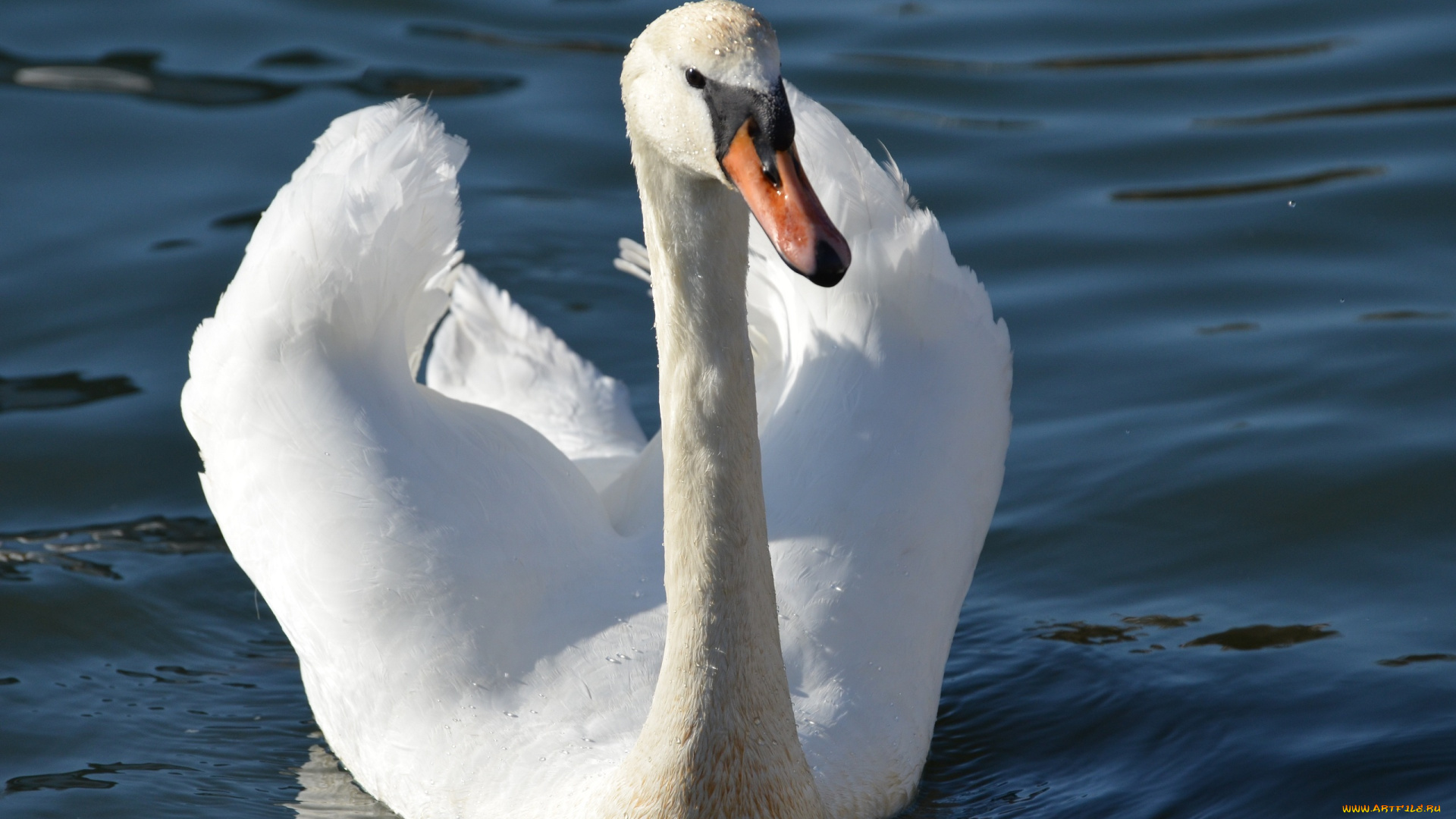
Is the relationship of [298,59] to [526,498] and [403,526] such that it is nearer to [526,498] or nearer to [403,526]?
[526,498]

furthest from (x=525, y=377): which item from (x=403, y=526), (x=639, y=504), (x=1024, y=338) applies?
(x=1024, y=338)

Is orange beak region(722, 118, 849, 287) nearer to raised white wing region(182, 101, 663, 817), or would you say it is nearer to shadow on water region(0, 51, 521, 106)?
raised white wing region(182, 101, 663, 817)

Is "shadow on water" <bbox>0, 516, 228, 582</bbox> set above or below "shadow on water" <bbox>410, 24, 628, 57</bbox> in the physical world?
below

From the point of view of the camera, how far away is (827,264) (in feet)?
11.4

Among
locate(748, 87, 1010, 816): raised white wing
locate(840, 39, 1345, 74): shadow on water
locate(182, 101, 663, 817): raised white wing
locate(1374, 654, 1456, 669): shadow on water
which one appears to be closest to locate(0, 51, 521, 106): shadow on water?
locate(840, 39, 1345, 74): shadow on water

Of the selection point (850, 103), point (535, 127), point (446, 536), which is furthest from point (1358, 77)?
point (446, 536)

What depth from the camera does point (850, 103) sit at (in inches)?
427

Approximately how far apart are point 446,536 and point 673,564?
1.06 metres

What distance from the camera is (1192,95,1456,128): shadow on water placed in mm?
10211

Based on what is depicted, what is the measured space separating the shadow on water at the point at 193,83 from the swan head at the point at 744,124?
7.45m

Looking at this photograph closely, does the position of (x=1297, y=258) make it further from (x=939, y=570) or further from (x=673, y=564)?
(x=673, y=564)

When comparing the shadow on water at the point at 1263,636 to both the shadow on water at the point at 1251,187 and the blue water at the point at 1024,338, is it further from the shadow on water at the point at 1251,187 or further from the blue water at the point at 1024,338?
the shadow on water at the point at 1251,187

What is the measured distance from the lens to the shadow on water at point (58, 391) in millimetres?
8156

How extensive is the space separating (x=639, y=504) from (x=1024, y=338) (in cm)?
342
